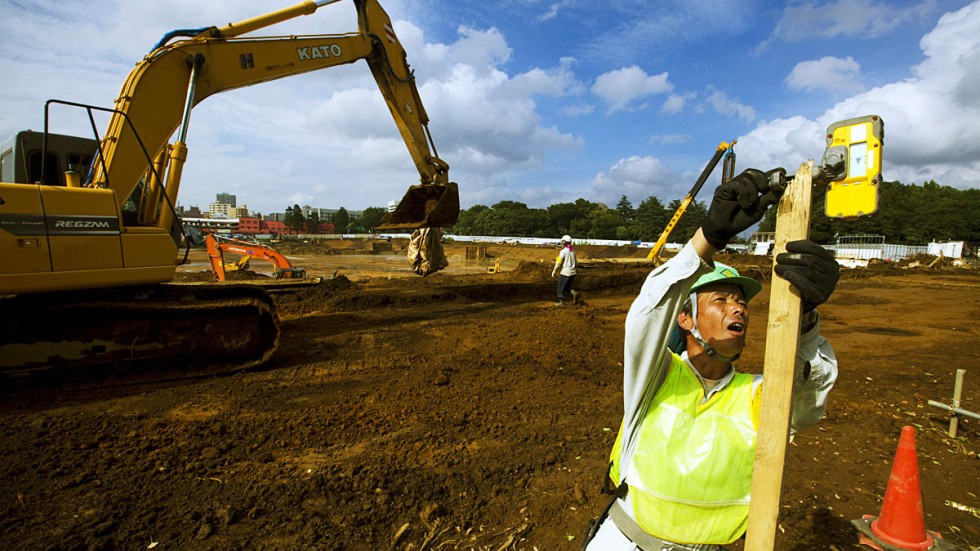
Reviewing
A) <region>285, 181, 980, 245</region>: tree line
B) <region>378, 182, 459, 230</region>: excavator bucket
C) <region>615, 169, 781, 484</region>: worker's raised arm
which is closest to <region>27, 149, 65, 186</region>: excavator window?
<region>378, 182, 459, 230</region>: excavator bucket

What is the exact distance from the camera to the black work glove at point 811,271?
1338 millimetres

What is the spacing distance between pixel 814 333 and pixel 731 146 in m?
16.8

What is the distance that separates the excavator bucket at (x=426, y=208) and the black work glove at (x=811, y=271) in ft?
26.4

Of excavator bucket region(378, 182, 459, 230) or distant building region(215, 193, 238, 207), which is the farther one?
distant building region(215, 193, 238, 207)

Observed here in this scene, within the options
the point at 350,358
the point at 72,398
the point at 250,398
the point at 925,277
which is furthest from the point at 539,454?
the point at 925,277

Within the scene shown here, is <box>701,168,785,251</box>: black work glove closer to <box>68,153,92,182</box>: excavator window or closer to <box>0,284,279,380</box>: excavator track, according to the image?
<box>0,284,279,380</box>: excavator track

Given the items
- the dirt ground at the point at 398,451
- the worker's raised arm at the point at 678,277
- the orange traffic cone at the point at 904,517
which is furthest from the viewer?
the dirt ground at the point at 398,451

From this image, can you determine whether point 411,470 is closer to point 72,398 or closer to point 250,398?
point 250,398

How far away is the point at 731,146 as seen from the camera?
16.0 metres

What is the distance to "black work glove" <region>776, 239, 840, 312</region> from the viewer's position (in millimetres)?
1338

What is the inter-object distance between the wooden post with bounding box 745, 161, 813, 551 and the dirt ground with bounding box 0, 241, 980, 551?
1694 millimetres

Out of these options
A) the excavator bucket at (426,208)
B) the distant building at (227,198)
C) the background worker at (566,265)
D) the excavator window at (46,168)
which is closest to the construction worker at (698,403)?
the excavator window at (46,168)

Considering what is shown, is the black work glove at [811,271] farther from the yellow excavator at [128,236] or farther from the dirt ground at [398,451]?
the yellow excavator at [128,236]

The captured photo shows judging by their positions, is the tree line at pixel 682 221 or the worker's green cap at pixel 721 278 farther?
the tree line at pixel 682 221
